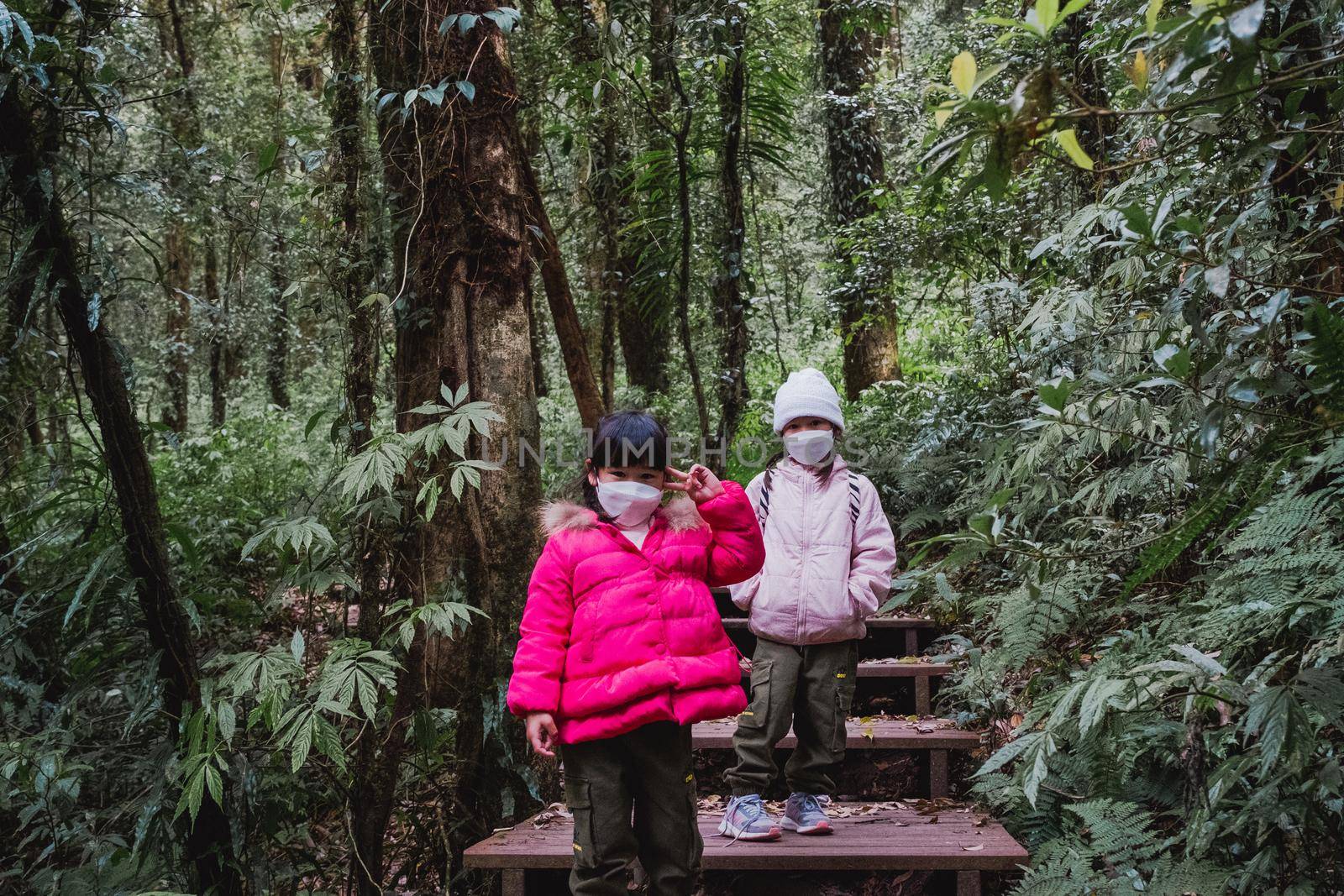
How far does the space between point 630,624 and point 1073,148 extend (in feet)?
5.62

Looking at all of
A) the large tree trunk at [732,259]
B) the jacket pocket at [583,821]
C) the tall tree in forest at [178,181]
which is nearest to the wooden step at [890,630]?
the large tree trunk at [732,259]

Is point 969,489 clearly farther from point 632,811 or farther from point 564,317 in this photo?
point 632,811

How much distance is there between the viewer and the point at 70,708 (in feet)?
10.3

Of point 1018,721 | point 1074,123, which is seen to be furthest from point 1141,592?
point 1074,123

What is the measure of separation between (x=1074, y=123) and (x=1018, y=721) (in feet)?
9.81

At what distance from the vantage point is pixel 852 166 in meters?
8.00

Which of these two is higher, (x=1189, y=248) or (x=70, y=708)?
(x=1189, y=248)

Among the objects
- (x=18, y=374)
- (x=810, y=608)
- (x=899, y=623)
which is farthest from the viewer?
(x=899, y=623)

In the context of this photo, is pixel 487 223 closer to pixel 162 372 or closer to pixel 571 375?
pixel 571 375

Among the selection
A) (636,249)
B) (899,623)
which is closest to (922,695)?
(899,623)

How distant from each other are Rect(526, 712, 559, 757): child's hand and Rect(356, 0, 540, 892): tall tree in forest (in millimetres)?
811

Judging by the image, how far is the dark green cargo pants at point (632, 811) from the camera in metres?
2.53

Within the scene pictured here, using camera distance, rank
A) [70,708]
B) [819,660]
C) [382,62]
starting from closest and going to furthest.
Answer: [70,708]
[819,660]
[382,62]

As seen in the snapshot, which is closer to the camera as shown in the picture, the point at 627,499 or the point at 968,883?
the point at 627,499
